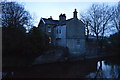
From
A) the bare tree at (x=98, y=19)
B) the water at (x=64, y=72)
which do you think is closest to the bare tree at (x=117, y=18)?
the bare tree at (x=98, y=19)

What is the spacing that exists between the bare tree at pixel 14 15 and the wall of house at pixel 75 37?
8363 millimetres

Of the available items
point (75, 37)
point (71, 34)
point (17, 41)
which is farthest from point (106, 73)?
point (17, 41)

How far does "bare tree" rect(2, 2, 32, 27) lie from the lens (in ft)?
51.6

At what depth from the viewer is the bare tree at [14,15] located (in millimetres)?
15730

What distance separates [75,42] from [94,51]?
5388mm

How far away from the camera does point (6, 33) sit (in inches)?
539

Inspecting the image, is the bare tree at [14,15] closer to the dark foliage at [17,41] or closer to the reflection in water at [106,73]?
the dark foliage at [17,41]

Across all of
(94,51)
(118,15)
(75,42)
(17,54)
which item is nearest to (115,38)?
(118,15)

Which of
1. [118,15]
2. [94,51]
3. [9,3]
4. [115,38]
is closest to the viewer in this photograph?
[9,3]

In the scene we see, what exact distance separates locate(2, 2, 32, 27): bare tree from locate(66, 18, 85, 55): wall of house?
329 inches

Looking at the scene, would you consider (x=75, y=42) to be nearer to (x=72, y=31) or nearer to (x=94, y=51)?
(x=72, y=31)

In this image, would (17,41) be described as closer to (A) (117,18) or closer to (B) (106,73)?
(B) (106,73)

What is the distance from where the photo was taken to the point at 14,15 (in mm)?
17844

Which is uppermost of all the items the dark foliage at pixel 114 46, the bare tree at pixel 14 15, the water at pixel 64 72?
the bare tree at pixel 14 15
